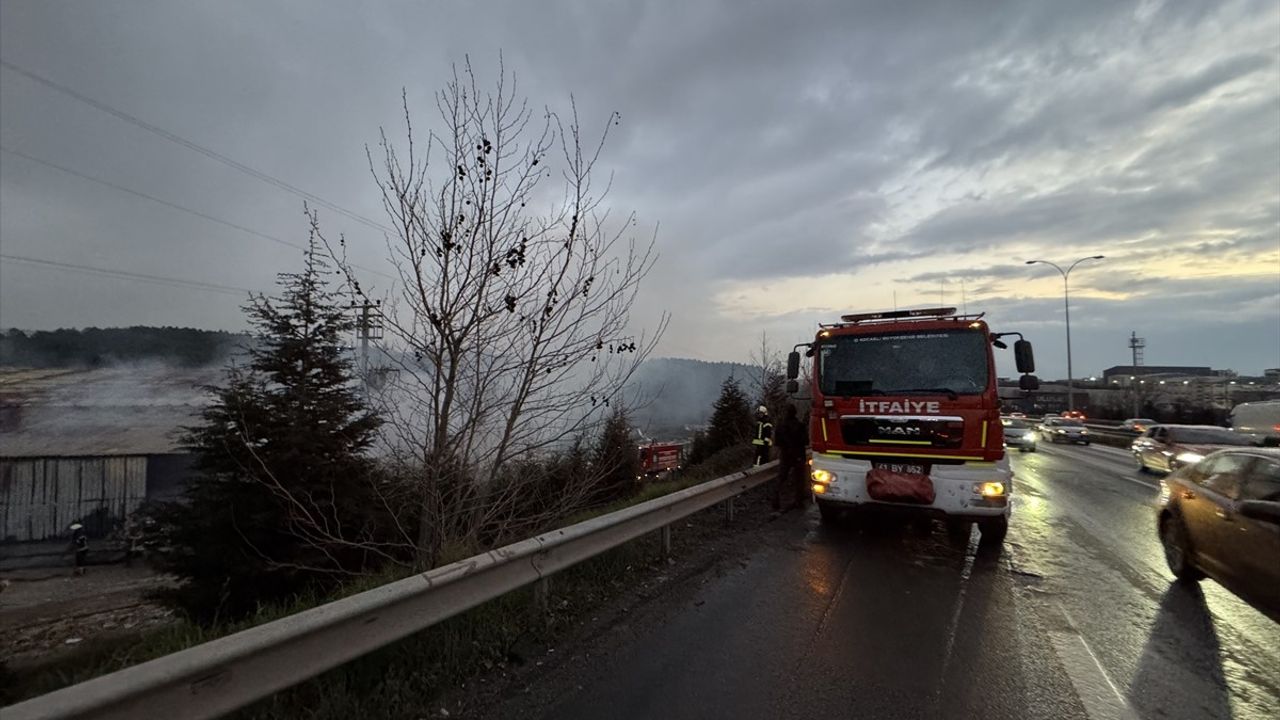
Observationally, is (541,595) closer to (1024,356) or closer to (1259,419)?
(1024,356)

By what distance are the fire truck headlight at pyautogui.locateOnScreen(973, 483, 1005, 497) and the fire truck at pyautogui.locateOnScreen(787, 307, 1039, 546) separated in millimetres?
11

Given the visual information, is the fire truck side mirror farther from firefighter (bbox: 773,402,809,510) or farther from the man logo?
firefighter (bbox: 773,402,809,510)

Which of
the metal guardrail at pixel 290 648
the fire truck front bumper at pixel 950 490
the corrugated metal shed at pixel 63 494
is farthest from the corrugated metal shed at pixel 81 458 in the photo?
the fire truck front bumper at pixel 950 490

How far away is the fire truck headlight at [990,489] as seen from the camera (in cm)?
665

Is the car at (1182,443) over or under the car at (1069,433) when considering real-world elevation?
over

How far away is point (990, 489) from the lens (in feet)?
21.9

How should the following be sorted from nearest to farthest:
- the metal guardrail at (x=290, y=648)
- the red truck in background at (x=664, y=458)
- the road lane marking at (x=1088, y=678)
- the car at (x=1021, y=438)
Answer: the metal guardrail at (x=290, y=648)
the road lane marking at (x=1088, y=678)
the car at (x=1021, y=438)
the red truck in background at (x=664, y=458)

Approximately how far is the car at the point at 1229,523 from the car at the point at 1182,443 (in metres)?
11.3

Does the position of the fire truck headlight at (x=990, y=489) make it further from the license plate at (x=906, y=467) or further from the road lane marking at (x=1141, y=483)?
the road lane marking at (x=1141, y=483)

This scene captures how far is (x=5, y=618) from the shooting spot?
61.0 ft

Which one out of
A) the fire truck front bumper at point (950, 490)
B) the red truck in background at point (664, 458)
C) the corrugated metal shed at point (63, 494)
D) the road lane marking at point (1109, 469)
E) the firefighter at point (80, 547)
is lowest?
the firefighter at point (80, 547)

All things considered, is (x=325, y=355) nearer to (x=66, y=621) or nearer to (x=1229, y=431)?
(x=66, y=621)

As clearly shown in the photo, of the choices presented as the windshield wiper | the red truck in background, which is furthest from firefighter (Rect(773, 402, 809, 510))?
the red truck in background

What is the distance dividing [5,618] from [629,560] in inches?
958
